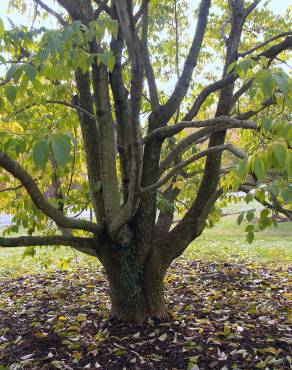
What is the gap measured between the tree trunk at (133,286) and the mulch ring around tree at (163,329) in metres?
0.12

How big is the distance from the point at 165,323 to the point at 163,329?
3.9 inches

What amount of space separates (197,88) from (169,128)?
2.43 metres

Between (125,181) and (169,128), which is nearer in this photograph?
(169,128)

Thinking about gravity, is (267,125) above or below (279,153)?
above

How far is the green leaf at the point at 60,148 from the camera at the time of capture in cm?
122

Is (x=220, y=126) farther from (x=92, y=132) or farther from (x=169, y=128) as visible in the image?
(x=92, y=132)

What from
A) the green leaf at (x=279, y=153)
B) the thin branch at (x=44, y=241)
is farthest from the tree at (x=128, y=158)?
the green leaf at (x=279, y=153)

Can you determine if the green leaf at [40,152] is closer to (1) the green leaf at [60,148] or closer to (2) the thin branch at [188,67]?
(1) the green leaf at [60,148]

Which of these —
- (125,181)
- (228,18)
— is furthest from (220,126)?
(228,18)

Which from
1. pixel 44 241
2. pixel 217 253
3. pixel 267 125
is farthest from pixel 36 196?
pixel 217 253

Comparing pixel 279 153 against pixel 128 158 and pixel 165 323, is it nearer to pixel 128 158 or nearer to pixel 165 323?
pixel 128 158

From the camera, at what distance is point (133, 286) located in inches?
144

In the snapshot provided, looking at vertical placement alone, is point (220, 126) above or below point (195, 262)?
above

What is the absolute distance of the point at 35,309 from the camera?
15.1 ft
